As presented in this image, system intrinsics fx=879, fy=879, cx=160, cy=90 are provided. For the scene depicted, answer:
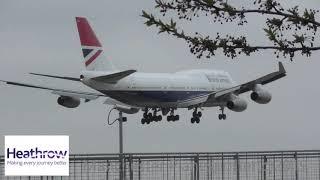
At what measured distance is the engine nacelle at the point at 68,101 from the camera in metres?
87.2

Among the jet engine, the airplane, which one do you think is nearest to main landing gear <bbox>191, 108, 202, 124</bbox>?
the airplane

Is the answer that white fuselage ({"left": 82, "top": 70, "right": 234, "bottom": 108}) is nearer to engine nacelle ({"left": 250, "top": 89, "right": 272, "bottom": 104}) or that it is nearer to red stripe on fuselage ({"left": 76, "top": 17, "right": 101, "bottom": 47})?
red stripe on fuselage ({"left": 76, "top": 17, "right": 101, "bottom": 47})

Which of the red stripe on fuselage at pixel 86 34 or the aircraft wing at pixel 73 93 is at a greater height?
the red stripe on fuselage at pixel 86 34

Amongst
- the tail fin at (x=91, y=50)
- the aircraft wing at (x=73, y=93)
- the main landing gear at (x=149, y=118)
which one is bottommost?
the main landing gear at (x=149, y=118)

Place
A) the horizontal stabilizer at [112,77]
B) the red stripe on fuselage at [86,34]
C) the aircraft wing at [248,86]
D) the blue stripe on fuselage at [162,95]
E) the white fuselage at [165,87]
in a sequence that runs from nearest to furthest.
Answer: the horizontal stabilizer at [112,77] → the white fuselage at [165,87] → the blue stripe on fuselage at [162,95] → the aircraft wing at [248,86] → the red stripe on fuselage at [86,34]

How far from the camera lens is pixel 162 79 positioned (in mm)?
87875

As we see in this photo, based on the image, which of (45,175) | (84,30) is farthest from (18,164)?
(84,30)

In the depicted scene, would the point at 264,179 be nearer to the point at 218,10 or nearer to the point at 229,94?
the point at 218,10

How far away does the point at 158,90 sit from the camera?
86250 millimetres

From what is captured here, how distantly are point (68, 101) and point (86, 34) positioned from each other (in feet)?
23.2

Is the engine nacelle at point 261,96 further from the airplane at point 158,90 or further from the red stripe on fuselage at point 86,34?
the red stripe on fuselage at point 86,34

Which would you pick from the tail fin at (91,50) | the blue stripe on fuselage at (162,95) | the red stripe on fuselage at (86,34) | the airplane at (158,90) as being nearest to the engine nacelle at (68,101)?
the airplane at (158,90)

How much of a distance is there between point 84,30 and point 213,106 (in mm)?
16860

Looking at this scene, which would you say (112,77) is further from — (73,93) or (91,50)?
(73,93)
